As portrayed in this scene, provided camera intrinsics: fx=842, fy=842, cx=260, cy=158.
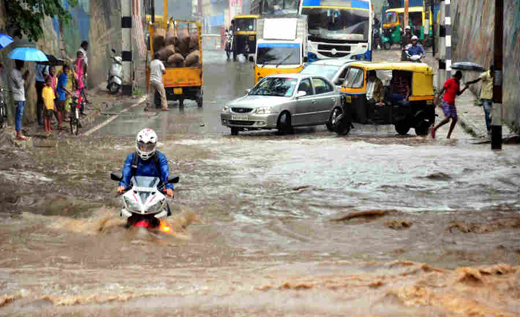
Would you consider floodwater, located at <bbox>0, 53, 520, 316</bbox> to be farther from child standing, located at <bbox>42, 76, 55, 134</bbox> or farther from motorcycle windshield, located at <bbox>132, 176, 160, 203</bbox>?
child standing, located at <bbox>42, 76, 55, 134</bbox>

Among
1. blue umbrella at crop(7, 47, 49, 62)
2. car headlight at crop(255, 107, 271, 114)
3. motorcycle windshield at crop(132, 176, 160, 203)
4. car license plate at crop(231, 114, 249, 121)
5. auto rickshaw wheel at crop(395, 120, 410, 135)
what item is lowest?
auto rickshaw wheel at crop(395, 120, 410, 135)

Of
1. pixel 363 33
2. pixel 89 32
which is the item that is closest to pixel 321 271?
pixel 89 32

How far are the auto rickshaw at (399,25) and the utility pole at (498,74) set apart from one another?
33701mm

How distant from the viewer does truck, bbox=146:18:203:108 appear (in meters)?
27.4

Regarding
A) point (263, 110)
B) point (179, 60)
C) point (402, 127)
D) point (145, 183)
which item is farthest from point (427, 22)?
point (145, 183)

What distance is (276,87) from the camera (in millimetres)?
21000

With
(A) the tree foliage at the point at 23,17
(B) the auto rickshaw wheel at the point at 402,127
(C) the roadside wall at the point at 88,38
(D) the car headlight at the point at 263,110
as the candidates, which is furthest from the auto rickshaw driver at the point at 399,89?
(C) the roadside wall at the point at 88,38

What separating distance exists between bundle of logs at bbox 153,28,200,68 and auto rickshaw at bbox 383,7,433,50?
24.5 metres

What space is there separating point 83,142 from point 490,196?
974 cm

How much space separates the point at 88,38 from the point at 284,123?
1446cm

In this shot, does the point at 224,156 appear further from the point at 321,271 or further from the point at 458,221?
the point at 321,271

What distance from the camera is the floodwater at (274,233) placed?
6.54 metres

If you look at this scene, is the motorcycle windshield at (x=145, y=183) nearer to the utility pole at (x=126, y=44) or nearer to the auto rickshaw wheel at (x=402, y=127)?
the auto rickshaw wheel at (x=402, y=127)

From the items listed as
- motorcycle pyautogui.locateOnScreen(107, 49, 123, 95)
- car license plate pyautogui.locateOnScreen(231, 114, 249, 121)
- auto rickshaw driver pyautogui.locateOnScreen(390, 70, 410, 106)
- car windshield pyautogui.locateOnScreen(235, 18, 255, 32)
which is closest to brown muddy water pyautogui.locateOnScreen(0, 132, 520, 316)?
auto rickshaw driver pyautogui.locateOnScreen(390, 70, 410, 106)
